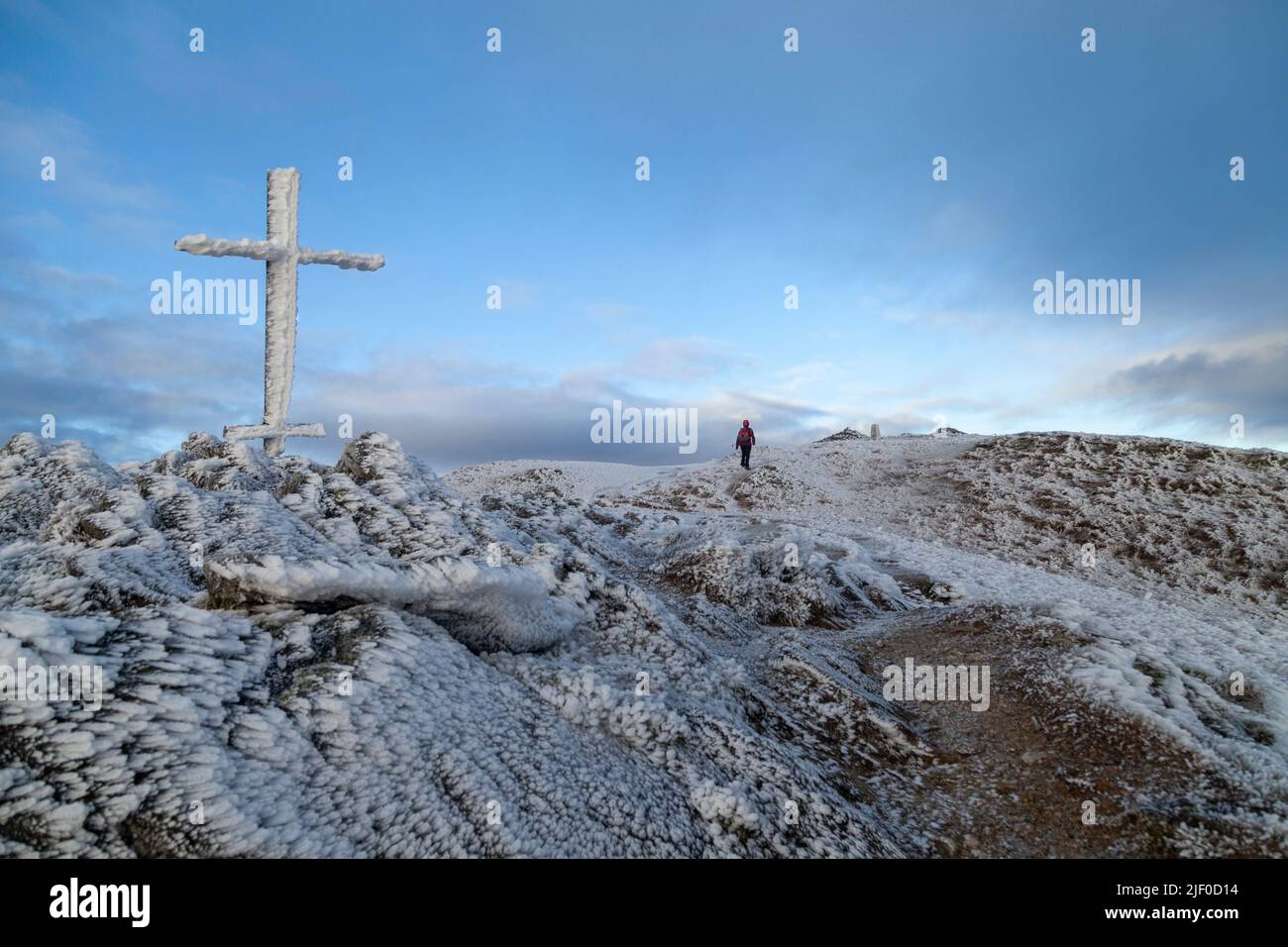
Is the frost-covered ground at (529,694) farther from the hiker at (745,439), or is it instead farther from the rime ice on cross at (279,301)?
the hiker at (745,439)

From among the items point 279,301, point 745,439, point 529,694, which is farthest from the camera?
point 745,439

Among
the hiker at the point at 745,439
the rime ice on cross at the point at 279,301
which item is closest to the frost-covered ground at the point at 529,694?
the rime ice on cross at the point at 279,301

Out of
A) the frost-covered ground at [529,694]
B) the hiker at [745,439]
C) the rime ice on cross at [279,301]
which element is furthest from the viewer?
the hiker at [745,439]

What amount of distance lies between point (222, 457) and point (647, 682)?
10940 millimetres

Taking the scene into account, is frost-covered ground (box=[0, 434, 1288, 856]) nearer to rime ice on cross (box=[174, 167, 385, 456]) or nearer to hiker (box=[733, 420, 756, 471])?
rime ice on cross (box=[174, 167, 385, 456])

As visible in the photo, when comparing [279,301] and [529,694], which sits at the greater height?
[279,301]

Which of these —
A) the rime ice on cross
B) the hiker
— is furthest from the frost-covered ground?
the hiker

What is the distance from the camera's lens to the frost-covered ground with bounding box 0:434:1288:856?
498cm

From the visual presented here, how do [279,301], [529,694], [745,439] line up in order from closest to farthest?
[529,694]
[279,301]
[745,439]

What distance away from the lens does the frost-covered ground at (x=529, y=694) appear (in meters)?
4.98

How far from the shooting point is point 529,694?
7.94 m

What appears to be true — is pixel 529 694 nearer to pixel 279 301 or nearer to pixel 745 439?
pixel 279 301

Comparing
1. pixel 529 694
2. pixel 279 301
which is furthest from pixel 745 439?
pixel 529 694
